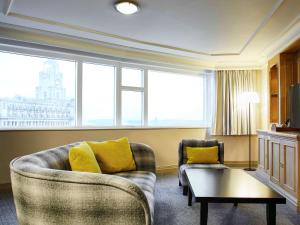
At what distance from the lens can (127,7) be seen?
263 cm

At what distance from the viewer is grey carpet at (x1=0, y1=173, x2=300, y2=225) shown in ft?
7.93

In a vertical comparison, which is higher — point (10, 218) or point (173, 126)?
point (173, 126)

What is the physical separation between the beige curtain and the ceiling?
3.49ft

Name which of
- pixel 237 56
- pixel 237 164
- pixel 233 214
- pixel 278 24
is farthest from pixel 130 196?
pixel 237 164

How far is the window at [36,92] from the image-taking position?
3.53 metres

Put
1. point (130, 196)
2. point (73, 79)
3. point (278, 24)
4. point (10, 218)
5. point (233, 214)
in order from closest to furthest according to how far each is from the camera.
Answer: point (130, 196), point (10, 218), point (233, 214), point (278, 24), point (73, 79)

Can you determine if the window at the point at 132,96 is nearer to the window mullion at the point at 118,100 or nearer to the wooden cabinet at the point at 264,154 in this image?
the window mullion at the point at 118,100

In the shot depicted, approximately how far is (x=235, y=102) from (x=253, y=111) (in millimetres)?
443

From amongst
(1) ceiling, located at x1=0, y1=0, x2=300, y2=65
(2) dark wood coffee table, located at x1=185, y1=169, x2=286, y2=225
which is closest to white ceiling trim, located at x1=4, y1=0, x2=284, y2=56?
(1) ceiling, located at x1=0, y1=0, x2=300, y2=65

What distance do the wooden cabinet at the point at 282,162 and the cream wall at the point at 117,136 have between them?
3.47 feet

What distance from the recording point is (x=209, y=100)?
17.4 ft

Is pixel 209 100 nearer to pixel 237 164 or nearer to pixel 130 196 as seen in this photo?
pixel 237 164

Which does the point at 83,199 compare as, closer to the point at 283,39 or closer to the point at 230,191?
the point at 230,191

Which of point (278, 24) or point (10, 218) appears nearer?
point (10, 218)
